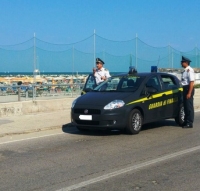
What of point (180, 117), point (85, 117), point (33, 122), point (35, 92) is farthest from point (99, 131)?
point (35, 92)

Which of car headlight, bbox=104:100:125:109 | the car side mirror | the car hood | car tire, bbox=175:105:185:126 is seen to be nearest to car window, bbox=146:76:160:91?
the car side mirror

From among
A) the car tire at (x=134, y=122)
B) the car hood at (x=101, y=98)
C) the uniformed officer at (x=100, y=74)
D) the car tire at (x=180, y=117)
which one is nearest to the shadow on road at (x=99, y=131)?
the car tire at (x=180, y=117)

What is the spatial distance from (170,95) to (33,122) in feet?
12.9

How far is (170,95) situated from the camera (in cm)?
1172

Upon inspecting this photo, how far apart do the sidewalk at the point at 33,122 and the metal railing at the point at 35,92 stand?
695mm

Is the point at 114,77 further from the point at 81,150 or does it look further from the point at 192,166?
the point at 192,166

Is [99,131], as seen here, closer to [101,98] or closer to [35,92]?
[101,98]

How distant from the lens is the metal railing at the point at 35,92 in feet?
A: 44.3

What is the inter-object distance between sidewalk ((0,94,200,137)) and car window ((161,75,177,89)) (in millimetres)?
2941

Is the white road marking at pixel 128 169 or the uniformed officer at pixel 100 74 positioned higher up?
the uniformed officer at pixel 100 74

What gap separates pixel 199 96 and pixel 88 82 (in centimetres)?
978

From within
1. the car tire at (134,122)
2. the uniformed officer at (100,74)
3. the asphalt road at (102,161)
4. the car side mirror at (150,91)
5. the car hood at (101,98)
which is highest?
the uniformed officer at (100,74)

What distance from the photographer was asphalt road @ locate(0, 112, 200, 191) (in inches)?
238

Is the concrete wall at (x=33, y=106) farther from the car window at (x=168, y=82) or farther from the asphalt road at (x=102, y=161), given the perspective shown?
the car window at (x=168, y=82)
